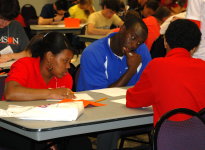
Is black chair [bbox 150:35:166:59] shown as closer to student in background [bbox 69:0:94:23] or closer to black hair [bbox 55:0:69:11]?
student in background [bbox 69:0:94:23]

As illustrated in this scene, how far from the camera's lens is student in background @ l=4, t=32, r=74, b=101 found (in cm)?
273

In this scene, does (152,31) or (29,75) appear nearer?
(29,75)

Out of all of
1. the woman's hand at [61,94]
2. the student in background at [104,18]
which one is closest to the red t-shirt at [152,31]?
the student in background at [104,18]

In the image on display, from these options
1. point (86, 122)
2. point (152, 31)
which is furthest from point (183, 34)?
point (152, 31)

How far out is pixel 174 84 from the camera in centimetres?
234

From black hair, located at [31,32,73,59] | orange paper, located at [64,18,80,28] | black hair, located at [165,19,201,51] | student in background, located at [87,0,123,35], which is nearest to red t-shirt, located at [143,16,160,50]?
student in background, located at [87,0,123,35]

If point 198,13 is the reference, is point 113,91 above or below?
below

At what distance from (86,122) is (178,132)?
1.47 ft

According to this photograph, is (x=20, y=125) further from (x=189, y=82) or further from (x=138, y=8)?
(x=138, y=8)

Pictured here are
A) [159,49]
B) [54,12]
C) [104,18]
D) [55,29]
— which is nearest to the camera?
[159,49]

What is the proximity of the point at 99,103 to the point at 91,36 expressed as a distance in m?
4.35

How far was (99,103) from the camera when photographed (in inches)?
108

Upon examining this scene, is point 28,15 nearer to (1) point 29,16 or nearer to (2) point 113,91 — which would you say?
(1) point 29,16

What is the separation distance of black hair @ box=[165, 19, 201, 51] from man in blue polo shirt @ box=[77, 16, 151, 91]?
0.72m
